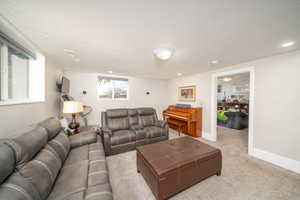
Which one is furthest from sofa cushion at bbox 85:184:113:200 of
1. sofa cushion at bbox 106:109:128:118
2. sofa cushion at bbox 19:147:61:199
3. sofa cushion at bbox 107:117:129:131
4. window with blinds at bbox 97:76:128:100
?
window with blinds at bbox 97:76:128:100

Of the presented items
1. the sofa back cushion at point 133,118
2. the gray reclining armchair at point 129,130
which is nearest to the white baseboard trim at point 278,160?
the gray reclining armchair at point 129,130

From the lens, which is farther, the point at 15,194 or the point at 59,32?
the point at 59,32

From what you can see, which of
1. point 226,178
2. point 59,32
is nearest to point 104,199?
point 226,178

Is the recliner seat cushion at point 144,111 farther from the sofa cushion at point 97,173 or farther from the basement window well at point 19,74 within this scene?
the basement window well at point 19,74

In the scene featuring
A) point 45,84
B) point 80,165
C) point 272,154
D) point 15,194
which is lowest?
point 272,154

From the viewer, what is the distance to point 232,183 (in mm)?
1629

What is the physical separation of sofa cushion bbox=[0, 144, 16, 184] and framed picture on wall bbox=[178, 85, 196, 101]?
4.24 meters

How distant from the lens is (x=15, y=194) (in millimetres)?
707

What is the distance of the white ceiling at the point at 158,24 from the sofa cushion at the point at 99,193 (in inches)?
70.7

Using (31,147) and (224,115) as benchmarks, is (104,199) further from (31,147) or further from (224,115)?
(224,115)

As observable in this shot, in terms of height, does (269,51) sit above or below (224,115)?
above

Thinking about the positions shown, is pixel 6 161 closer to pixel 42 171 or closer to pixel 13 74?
pixel 42 171

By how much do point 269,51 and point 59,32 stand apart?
367cm

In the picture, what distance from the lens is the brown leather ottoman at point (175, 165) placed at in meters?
1.31
